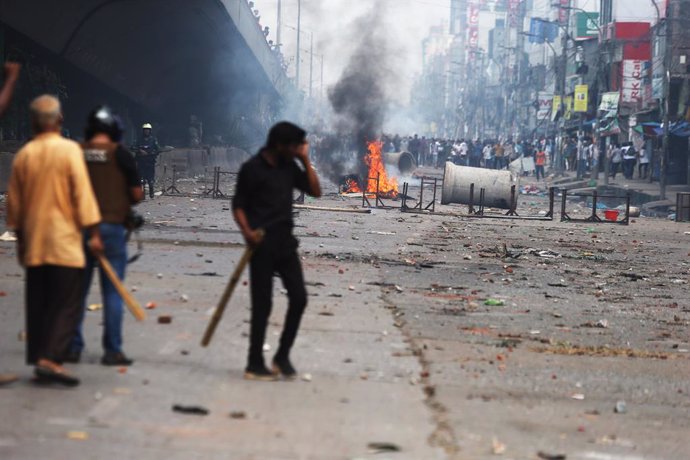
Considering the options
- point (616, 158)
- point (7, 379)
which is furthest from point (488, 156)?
point (7, 379)

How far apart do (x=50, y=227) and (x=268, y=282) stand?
137cm

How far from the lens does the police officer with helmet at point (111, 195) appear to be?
6965mm

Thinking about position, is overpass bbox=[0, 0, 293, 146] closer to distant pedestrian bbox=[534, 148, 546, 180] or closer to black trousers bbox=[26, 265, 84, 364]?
distant pedestrian bbox=[534, 148, 546, 180]

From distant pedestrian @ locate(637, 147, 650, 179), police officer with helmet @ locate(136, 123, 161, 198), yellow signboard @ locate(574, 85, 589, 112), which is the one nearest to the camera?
police officer with helmet @ locate(136, 123, 161, 198)

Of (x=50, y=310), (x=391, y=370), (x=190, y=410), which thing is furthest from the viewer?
(x=391, y=370)

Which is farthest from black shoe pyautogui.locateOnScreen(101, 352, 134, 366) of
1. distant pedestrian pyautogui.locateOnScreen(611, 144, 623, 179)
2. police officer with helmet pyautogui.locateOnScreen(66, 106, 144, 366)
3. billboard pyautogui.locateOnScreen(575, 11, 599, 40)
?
billboard pyautogui.locateOnScreen(575, 11, 599, 40)

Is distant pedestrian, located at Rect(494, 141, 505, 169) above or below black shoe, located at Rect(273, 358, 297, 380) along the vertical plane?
above

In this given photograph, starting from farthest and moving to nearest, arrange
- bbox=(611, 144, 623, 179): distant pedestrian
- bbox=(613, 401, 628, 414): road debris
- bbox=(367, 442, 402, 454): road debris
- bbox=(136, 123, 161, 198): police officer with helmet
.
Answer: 1. bbox=(611, 144, 623, 179): distant pedestrian
2. bbox=(136, 123, 161, 198): police officer with helmet
3. bbox=(613, 401, 628, 414): road debris
4. bbox=(367, 442, 402, 454): road debris

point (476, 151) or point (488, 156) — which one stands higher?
point (476, 151)

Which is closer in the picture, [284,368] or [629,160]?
[284,368]

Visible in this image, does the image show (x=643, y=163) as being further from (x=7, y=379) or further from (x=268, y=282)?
(x=7, y=379)

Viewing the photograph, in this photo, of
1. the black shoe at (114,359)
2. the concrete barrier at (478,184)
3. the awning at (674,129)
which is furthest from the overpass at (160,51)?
the black shoe at (114,359)

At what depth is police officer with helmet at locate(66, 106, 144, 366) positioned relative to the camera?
6965mm

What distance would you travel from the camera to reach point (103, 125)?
699cm
